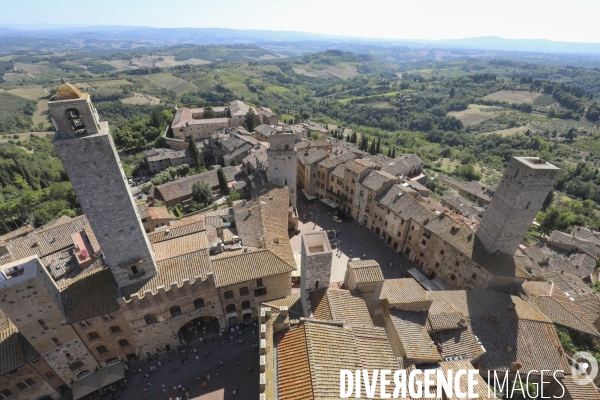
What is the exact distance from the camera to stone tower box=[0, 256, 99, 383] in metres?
23.8

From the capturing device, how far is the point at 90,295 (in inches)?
1126

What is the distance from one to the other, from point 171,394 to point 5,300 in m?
17.2

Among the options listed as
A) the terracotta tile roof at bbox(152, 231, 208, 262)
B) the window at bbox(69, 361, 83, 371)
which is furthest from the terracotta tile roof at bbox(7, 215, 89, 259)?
the window at bbox(69, 361, 83, 371)

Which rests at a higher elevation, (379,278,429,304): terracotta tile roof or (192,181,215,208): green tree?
(379,278,429,304): terracotta tile roof

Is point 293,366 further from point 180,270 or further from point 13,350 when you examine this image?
point 13,350

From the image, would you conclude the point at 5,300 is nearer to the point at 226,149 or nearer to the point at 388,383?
the point at 388,383

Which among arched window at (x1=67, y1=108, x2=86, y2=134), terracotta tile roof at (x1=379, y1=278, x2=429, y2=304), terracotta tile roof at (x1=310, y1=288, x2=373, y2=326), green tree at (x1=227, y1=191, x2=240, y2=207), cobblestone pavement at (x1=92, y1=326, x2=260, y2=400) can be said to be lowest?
cobblestone pavement at (x1=92, y1=326, x2=260, y2=400)

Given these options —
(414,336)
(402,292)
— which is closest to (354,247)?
(402,292)

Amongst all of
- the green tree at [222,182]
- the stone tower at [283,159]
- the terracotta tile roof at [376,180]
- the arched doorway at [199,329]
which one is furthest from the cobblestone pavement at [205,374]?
the green tree at [222,182]

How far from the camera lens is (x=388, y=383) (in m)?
21.2

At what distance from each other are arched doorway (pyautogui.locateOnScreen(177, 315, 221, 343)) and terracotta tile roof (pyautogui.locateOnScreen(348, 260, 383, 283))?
60.8ft

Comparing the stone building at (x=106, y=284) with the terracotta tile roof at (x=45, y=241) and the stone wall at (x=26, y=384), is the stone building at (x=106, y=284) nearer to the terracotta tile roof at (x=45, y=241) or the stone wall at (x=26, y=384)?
the stone wall at (x=26, y=384)

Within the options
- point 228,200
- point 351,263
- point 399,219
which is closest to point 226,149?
point 228,200

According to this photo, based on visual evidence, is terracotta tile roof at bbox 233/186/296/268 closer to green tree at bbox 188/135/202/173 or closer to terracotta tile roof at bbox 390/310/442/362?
terracotta tile roof at bbox 390/310/442/362
